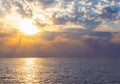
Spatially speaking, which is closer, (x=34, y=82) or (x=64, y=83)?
(x=64, y=83)

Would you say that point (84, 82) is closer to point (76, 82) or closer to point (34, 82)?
point (76, 82)

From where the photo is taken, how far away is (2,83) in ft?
378

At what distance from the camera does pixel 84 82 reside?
118 meters

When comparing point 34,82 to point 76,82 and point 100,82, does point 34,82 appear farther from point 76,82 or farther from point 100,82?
point 100,82

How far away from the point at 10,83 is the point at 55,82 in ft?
58.9

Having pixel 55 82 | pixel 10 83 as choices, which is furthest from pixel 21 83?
pixel 55 82

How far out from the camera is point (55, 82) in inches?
4641

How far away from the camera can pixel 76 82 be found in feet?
384

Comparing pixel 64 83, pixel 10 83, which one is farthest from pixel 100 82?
pixel 10 83

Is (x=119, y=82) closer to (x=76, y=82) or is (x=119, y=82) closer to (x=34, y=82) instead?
(x=76, y=82)

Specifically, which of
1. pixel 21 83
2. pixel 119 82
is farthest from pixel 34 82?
pixel 119 82

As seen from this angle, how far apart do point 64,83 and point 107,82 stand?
59.8 feet

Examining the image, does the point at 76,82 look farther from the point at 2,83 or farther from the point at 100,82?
the point at 2,83

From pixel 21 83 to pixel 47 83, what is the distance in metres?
10.5
